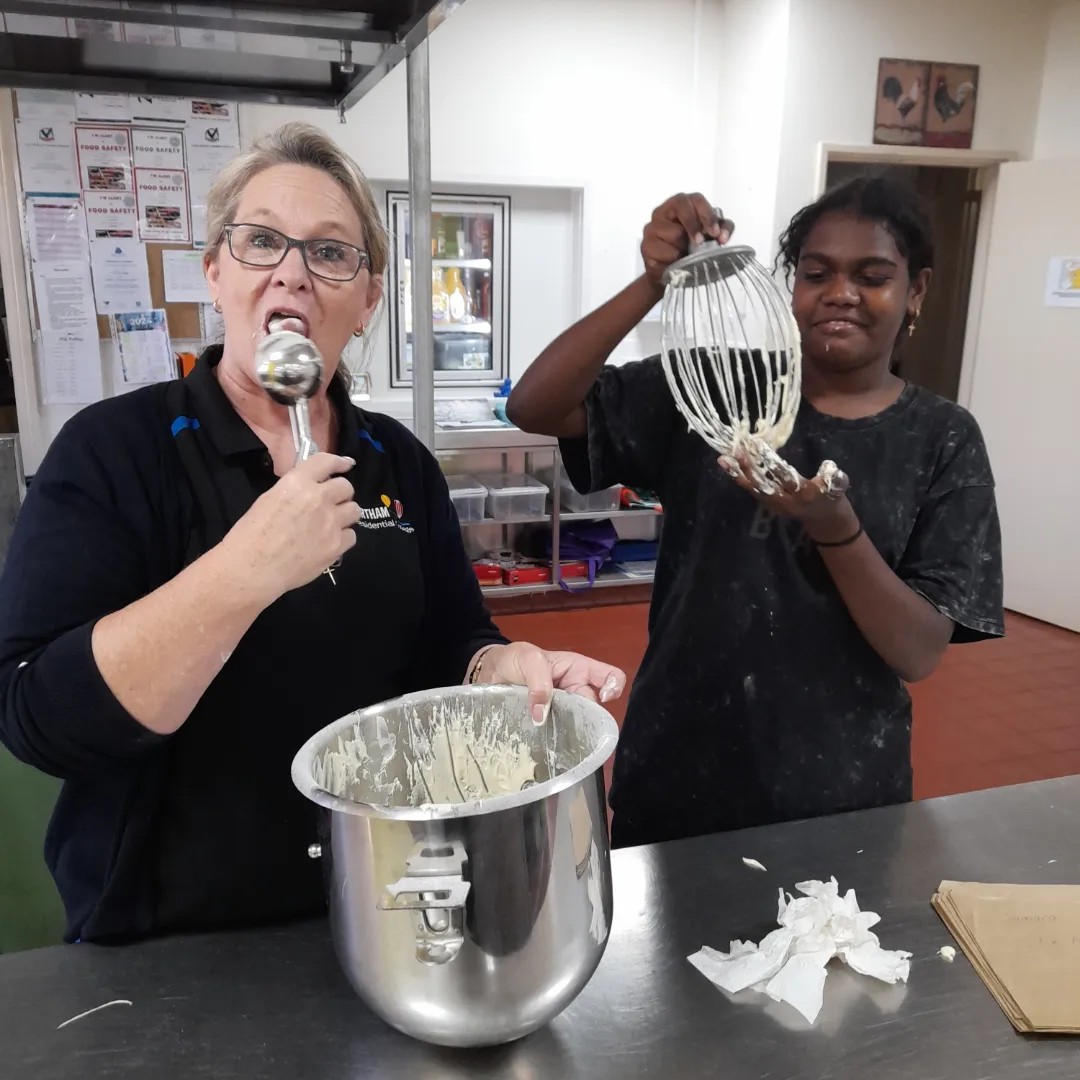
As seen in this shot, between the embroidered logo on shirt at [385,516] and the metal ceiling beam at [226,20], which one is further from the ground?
the metal ceiling beam at [226,20]

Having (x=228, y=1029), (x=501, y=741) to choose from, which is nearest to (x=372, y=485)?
(x=501, y=741)

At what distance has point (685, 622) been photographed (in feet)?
3.76

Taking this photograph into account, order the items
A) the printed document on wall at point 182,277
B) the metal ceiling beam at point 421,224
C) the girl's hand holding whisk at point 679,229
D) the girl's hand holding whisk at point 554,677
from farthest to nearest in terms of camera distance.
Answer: the printed document on wall at point 182,277
the metal ceiling beam at point 421,224
the girl's hand holding whisk at point 679,229
the girl's hand holding whisk at point 554,677

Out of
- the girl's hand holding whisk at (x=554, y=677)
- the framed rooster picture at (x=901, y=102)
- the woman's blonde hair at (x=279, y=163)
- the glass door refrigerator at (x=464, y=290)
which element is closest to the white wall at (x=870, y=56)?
the framed rooster picture at (x=901, y=102)

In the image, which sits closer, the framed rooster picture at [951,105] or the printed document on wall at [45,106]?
the printed document on wall at [45,106]

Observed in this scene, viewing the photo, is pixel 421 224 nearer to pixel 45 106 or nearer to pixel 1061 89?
pixel 45 106

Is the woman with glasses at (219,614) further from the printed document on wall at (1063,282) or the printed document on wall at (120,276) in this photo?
the printed document on wall at (1063,282)

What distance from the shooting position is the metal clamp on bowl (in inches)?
23.1

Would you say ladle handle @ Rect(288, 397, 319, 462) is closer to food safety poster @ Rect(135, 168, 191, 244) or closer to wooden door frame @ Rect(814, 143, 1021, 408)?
food safety poster @ Rect(135, 168, 191, 244)

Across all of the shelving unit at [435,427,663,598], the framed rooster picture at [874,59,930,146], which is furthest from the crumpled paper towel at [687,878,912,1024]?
the framed rooster picture at [874,59,930,146]

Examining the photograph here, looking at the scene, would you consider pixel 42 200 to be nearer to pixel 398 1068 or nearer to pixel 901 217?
pixel 901 217

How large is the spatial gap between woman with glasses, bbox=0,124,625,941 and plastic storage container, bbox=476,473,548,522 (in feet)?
9.27

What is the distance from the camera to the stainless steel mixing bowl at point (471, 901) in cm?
59

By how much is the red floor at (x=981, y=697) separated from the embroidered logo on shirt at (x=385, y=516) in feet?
6.20
